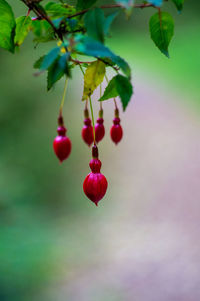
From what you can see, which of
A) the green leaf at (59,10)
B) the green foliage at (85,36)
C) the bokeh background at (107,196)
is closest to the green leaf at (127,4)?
the green foliage at (85,36)

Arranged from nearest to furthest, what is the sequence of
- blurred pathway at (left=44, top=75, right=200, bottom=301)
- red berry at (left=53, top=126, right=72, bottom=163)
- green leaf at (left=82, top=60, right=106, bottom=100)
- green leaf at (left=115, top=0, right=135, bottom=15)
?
green leaf at (left=115, top=0, right=135, bottom=15) < green leaf at (left=82, top=60, right=106, bottom=100) < red berry at (left=53, top=126, right=72, bottom=163) < blurred pathway at (left=44, top=75, right=200, bottom=301)

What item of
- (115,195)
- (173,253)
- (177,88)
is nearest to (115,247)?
(173,253)

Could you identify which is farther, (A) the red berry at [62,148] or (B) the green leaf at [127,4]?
(A) the red berry at [62,148]

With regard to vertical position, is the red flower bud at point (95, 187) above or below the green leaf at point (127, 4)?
below

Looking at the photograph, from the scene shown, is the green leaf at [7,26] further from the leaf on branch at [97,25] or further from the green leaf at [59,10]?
the leaf on branch at [97,25]

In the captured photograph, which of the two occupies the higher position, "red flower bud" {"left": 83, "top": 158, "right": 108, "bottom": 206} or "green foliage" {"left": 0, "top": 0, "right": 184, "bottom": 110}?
"green foliage" {"left": 0, "top": 0, "right": 184, "bottom": 110}

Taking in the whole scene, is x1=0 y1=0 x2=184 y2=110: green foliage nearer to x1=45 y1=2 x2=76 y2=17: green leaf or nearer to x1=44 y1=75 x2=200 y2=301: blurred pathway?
x1=45 y1=2 x2=76 y2=17: green leaf

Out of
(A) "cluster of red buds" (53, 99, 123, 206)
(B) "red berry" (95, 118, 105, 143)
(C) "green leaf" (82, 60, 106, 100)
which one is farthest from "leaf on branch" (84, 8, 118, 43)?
(B) "red berry" (95, 118, 105, 143)
